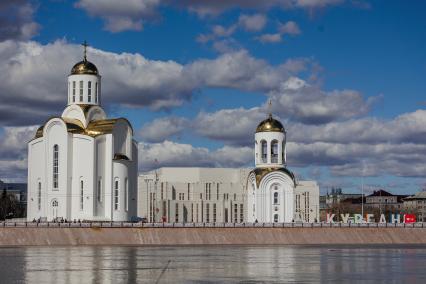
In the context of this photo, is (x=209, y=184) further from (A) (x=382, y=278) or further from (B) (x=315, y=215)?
(A) (x=382, y=278)

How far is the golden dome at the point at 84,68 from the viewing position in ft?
309

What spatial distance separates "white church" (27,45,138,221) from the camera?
86938mm

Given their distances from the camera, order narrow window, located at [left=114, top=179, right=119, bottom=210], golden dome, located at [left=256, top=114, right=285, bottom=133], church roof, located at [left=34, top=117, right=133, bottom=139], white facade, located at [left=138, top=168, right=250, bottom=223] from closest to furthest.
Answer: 1. narrow window, located at [left=114, top=179, right=119, bottom=210]
2. church roof, located at [left=34, top=117, right=133, bottom=139]
3. golden dome, located at [left=256, top=114, right=285, bottom=133]
4. white facade, located at [left=138, top=168, right=250, bottom=223]

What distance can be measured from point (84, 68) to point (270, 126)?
23003 mm

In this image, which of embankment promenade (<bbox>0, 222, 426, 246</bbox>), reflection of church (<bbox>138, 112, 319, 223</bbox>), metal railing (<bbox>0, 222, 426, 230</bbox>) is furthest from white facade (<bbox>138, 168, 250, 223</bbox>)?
embankment promenade (<bbox>0, 222, 426, 246</bbox>)

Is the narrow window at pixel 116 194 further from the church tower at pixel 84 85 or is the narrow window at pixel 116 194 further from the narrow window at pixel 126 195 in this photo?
the church tower at pixel 84 85

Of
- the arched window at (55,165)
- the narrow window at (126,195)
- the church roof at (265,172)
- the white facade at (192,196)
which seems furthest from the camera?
the white facade at (192,196)

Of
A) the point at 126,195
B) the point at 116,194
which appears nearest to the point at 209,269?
the point at 116,194

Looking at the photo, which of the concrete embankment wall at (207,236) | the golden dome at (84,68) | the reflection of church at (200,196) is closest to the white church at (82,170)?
the golden dome at (84,68)

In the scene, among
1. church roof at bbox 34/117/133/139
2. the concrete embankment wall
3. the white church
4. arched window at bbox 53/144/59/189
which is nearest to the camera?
the concrete embankment wall

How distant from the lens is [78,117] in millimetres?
91812

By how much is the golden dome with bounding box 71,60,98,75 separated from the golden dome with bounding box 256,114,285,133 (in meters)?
20.7

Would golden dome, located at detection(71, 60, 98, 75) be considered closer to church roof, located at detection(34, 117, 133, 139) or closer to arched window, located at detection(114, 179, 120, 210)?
church roof, located at detection(34, 117, 133, 139)

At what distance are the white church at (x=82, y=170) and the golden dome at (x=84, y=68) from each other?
4.63m
